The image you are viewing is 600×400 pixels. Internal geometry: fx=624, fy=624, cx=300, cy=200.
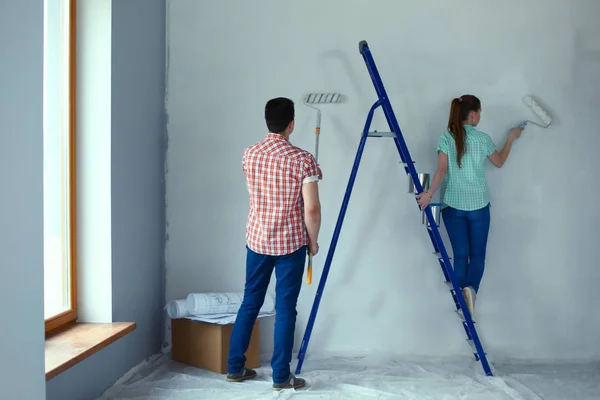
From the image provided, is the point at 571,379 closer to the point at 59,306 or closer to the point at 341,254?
the point at 341,254

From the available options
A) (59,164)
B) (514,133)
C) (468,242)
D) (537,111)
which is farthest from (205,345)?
(537,111)

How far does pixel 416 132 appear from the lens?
3.75 m

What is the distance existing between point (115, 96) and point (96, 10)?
1.31 feet

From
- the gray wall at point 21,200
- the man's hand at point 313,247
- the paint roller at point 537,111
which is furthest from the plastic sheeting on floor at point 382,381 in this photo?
the paint roller at point 537,111

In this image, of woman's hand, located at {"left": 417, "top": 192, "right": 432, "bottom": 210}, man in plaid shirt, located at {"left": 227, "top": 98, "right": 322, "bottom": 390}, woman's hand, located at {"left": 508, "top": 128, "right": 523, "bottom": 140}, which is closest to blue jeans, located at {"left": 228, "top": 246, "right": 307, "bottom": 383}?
man in plaid shirt, located at {"left": 227, "top": 98, "right": 322, "bottom": 390}

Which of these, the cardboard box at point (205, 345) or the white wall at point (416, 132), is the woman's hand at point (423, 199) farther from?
the cardboard box at point (205, 345)

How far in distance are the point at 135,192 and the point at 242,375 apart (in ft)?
3.61

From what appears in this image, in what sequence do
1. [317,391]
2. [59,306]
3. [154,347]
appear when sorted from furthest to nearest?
[154,347] < [317,391] < [59,306]

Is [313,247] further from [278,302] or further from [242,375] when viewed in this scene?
[242,375]

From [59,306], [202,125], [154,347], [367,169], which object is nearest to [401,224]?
[367,169]

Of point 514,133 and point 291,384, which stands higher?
point 514,133

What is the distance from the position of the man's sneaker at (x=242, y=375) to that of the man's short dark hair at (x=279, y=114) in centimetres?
123

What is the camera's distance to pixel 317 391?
3.02 m

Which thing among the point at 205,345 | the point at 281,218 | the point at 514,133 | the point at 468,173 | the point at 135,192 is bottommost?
the point at 205,345
